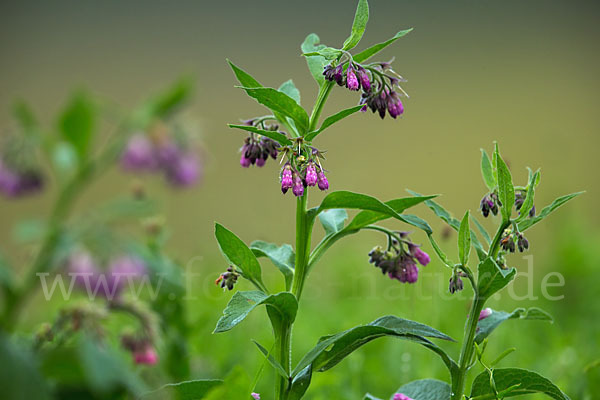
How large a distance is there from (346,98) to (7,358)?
11.6ft

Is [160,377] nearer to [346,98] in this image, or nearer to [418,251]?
[418,251]

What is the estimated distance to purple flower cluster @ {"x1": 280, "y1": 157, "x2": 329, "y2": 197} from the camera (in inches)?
26.5

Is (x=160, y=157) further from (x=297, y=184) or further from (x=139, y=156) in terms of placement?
(x=297, y=184)

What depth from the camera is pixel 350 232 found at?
2.42 ft

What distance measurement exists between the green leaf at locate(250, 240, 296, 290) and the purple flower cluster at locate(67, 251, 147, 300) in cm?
81

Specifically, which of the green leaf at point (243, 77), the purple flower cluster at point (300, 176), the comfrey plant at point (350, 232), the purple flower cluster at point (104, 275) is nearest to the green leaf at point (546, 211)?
the comfrey plant at point (350, 232)

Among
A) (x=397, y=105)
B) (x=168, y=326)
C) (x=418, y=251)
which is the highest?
(x=397, y=105)

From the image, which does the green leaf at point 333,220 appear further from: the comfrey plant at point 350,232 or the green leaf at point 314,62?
the green leaf at point 314,62

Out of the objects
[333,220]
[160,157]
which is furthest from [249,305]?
[160,157]

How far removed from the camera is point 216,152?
4426 millimetres

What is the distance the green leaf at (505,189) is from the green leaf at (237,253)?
0.87 ft

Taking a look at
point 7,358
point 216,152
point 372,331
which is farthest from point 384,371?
point 216,152

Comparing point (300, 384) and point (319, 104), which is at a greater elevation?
point (319, 104)

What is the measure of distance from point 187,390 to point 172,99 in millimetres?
1057
